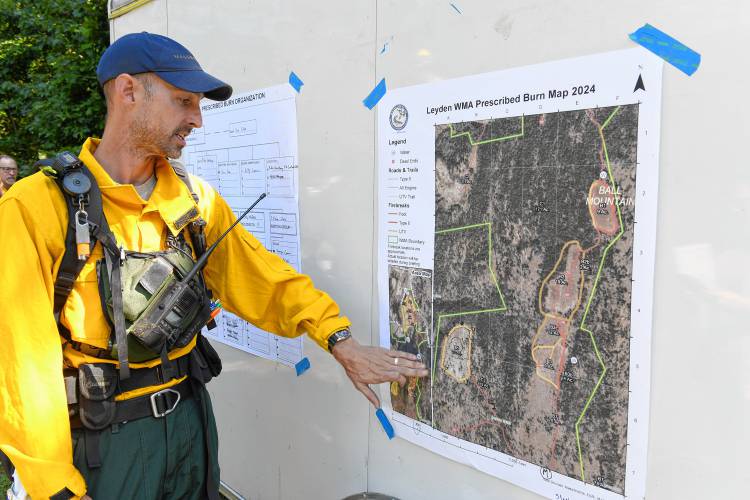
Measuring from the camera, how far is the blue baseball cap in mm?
1712

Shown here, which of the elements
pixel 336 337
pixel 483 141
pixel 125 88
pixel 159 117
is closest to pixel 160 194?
pixel 159 117

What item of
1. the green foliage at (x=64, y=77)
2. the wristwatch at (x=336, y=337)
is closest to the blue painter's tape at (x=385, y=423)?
the wristwatch at (x=336, y=337)

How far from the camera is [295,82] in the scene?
2201 millimetres

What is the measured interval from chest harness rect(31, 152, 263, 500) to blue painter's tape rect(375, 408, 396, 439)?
70 centimetres

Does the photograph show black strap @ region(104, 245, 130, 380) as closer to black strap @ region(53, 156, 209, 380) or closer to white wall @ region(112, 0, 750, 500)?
black strap @ region(53, 156, 209, 380)

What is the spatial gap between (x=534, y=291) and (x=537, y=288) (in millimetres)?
13

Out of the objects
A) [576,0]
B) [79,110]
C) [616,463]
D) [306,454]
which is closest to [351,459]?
[306,454]

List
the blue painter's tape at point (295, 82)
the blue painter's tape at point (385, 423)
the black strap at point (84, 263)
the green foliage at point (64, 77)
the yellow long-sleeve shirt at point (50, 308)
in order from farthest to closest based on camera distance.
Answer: the green foliage at point (64, 77), the blue painter's tape at point (295, 82), the blue painter's tape at point (385, 423), the black strap at point (84, 263), the yellow long-sleeve shirt at point (50, 308)

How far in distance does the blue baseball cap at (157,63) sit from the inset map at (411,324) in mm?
863

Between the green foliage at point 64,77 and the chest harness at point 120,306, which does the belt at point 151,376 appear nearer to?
the chest harness at point 120,306

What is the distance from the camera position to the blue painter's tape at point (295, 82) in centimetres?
218

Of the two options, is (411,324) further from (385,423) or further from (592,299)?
(592,299)

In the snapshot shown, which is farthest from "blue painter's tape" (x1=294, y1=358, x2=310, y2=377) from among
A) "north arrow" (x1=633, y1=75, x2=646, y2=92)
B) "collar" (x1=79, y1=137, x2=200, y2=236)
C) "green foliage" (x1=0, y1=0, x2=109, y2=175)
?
"green foliage" (x1=0, y1=0, x2=109, y2=175)

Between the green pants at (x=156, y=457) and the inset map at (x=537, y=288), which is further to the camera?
the green pants at (x=156, y=457)
